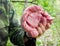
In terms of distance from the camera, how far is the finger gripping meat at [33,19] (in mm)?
1247

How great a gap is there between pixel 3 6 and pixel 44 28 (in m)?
0.41

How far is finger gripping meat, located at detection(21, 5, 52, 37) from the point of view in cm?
125

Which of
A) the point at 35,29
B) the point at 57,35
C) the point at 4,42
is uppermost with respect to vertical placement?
the point at 35,29

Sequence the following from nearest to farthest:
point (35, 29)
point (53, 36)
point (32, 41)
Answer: point (35, 29) < point (32, 41) < point (53, 36)

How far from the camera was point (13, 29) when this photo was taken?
159 centimetres

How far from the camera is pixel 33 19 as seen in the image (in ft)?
4.24

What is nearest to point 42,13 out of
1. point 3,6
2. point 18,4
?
point 3,6

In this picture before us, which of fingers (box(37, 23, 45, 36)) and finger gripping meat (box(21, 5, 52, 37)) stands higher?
finger gripping meat (box(21, 5, 52, 37))

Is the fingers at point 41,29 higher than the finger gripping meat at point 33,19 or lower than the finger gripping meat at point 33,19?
lower

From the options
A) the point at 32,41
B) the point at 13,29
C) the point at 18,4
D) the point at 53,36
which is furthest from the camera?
the point at 53,36

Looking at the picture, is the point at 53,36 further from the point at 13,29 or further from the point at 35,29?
the point at 35,29

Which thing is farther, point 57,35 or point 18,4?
point 57,35

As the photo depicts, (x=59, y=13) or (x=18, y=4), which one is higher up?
(x=18, y=4)

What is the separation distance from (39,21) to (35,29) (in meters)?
0.06
